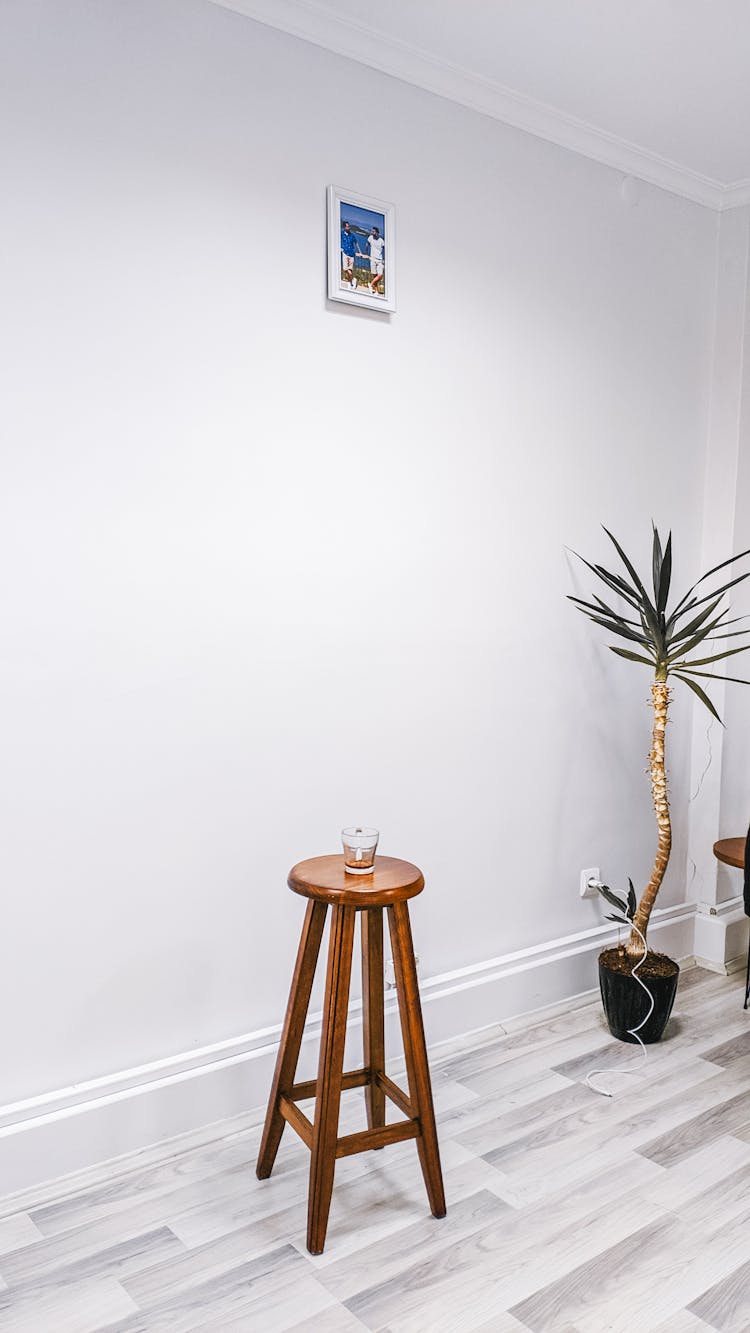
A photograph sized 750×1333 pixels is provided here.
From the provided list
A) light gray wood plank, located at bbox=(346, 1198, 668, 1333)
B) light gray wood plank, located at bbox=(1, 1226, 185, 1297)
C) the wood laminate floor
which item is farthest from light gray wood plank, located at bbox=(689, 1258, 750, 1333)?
light gray wood plank, located at bbox=(1, 1226, 185, 1297)

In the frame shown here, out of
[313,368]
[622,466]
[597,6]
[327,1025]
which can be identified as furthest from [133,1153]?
[597,6]

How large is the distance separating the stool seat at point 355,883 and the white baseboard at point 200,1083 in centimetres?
57

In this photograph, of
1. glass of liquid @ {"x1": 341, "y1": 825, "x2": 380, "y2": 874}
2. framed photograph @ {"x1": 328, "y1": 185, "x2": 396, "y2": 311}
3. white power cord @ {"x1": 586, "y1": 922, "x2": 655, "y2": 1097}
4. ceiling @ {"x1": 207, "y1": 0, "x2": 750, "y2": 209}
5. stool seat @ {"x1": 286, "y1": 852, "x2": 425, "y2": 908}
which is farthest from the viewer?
white power cord @ {"x1": 586, "y1": 922, "x2": 655, "y2": 1097}

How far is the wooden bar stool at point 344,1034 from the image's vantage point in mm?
1934

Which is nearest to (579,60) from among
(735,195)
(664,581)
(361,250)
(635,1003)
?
(361,250)

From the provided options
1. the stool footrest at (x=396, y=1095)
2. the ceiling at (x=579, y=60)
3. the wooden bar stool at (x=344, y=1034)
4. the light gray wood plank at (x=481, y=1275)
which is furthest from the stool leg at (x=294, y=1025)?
the ceiling at (x=579, y=60)

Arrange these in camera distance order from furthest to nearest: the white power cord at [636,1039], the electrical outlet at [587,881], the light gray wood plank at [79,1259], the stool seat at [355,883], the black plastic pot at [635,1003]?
the electrical outlet at [587,881]
the black plastic pot at [635,1003]
the white power cord at [636,1039]
the stool seat at [355,883]
the light gray wood plank at [79,1259]

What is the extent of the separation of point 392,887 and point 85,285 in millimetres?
1370

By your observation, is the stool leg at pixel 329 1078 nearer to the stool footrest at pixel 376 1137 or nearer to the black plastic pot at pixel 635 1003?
the stool footrest at pixel 376 1137

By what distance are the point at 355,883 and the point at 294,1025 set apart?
0.36m

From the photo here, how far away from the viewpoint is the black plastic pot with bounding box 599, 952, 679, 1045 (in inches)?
109

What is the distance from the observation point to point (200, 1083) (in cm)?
230

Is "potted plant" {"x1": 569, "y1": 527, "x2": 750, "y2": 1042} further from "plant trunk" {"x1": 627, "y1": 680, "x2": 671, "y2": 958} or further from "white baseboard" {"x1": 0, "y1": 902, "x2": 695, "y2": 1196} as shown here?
"white baseboard" {"x1": 0, "y1": 902, "x2": 695, "y2": 1196}

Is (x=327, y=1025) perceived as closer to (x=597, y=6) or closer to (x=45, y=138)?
(x=45, y=138)
